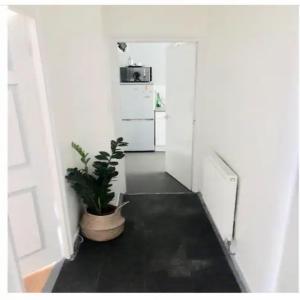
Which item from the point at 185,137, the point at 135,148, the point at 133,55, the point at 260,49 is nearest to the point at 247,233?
the point at 260,49

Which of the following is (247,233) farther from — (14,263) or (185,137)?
(185,137)

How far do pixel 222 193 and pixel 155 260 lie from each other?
2.67 feet

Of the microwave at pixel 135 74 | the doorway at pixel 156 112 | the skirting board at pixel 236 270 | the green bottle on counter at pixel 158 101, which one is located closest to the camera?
the skirting board at pixel 236 270

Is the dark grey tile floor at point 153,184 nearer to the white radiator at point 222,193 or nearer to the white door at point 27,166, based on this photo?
the white radiator at point 222,193

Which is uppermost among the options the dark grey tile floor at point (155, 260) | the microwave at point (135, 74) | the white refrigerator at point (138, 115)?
the microwave at point (135, 74)

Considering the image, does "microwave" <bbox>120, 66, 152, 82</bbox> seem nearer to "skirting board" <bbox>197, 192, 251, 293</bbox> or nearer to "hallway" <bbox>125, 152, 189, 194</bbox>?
"hallway" <bbox>125, 152, 189, 194</bbox>

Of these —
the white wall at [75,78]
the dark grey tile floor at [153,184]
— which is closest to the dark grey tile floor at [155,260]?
the white wall at [75,78]

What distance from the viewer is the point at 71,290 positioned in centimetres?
189

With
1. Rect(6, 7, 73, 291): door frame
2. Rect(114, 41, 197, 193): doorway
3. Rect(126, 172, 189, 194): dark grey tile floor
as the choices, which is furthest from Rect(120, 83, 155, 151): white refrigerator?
Rect(6, 7, 73, 291): door frame

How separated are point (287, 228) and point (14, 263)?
1356mm

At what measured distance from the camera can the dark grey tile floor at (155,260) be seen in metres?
1.92

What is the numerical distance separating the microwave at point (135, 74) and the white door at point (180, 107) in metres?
1.38

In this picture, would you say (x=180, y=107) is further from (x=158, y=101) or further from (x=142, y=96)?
(x=158, y=101)
